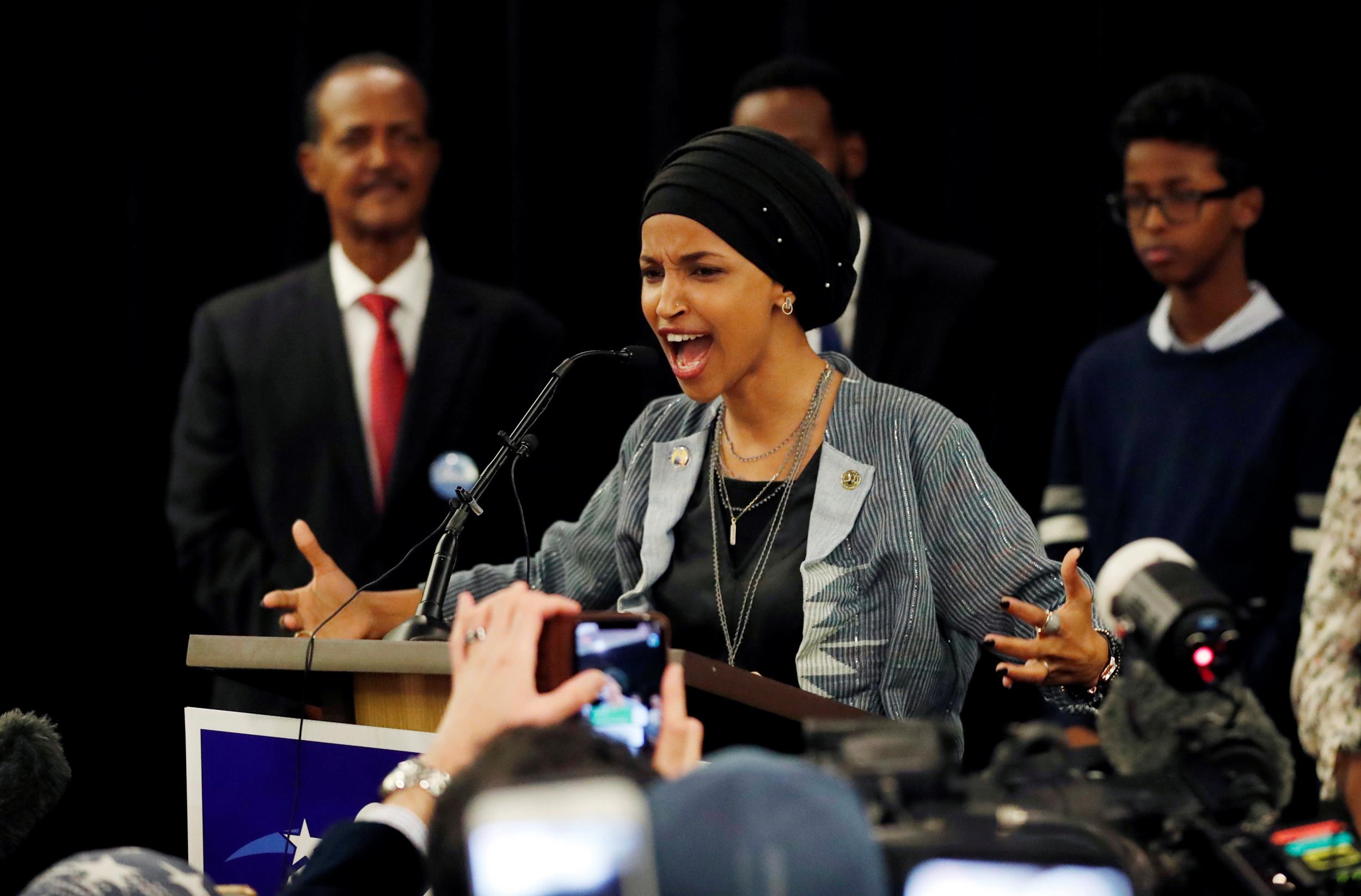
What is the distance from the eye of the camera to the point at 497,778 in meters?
1.12

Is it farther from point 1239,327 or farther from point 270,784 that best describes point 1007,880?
point 1239,327

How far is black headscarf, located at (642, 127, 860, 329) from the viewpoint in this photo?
2.61 m

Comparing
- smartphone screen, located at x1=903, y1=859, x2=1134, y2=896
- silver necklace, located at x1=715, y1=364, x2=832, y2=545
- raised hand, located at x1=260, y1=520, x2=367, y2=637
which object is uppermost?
silver necklace, located at x1=715, y1=364, x2=832, y2=545

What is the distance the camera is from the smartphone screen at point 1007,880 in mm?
1178

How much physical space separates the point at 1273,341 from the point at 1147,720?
2.34 m

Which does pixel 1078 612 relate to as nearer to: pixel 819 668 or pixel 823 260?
pixel 819 668

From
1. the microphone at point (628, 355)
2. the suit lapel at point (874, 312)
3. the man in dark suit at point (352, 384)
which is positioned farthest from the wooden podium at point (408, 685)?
the suit lapel at point (874, 312)

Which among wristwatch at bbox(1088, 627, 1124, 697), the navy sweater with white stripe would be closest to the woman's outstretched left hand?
wristwatch at bbox(1088, 627, 1124, 697)

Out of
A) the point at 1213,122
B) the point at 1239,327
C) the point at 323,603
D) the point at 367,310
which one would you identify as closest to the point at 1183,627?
the point at 323,603

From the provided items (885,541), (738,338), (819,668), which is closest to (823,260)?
(738,338)

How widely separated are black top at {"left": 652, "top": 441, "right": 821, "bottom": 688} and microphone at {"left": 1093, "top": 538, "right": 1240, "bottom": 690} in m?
1.04

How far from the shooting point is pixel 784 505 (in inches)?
105

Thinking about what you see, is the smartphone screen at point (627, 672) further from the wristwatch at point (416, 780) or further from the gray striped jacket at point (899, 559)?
the gray striped jacket at point (899, 559)

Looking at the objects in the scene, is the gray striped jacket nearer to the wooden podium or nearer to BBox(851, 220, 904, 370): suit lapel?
the wooden podium
